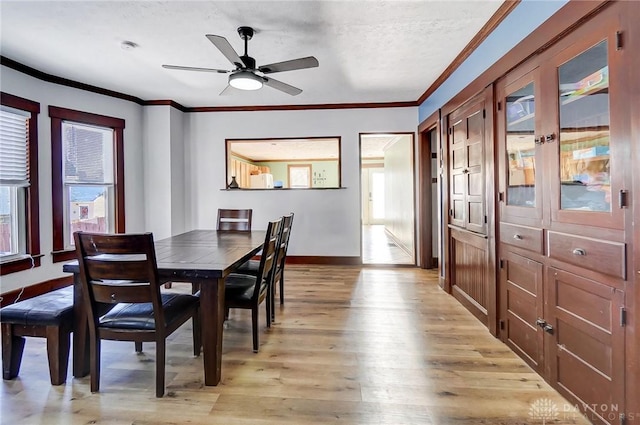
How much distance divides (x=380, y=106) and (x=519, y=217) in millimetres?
3293

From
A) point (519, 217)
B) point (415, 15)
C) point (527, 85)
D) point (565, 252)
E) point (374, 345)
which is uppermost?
point (415, 15)

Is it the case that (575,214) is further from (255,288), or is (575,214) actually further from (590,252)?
(255,288)

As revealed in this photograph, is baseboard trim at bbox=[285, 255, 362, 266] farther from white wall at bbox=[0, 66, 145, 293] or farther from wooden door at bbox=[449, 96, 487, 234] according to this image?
white wall at bbox=[0, 66, 145, 293]

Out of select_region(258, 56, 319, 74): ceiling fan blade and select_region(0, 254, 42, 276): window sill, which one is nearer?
select_region(258, 56, 319, 74): ceiling fan blade

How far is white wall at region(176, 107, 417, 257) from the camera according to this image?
16.4ft

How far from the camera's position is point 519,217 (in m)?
2.14

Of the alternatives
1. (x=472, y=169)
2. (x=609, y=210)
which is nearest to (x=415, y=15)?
(x=472, y=169)

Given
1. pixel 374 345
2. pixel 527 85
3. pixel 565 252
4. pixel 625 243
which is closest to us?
pixel 625 243

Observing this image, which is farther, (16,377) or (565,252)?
(16,377)

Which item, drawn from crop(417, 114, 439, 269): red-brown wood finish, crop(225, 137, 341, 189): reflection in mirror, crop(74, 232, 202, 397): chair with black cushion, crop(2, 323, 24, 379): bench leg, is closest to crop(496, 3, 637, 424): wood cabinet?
crop(74, 232, 202, 397): chair with black cushion

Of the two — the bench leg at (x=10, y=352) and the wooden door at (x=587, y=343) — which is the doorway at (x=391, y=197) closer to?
the wooden door at (x=587, y=343)

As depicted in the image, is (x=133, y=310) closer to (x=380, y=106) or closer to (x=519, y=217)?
(x=519, y=217)

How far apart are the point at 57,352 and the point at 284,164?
27.8 ft

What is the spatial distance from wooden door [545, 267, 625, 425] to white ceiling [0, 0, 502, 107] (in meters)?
2.10
